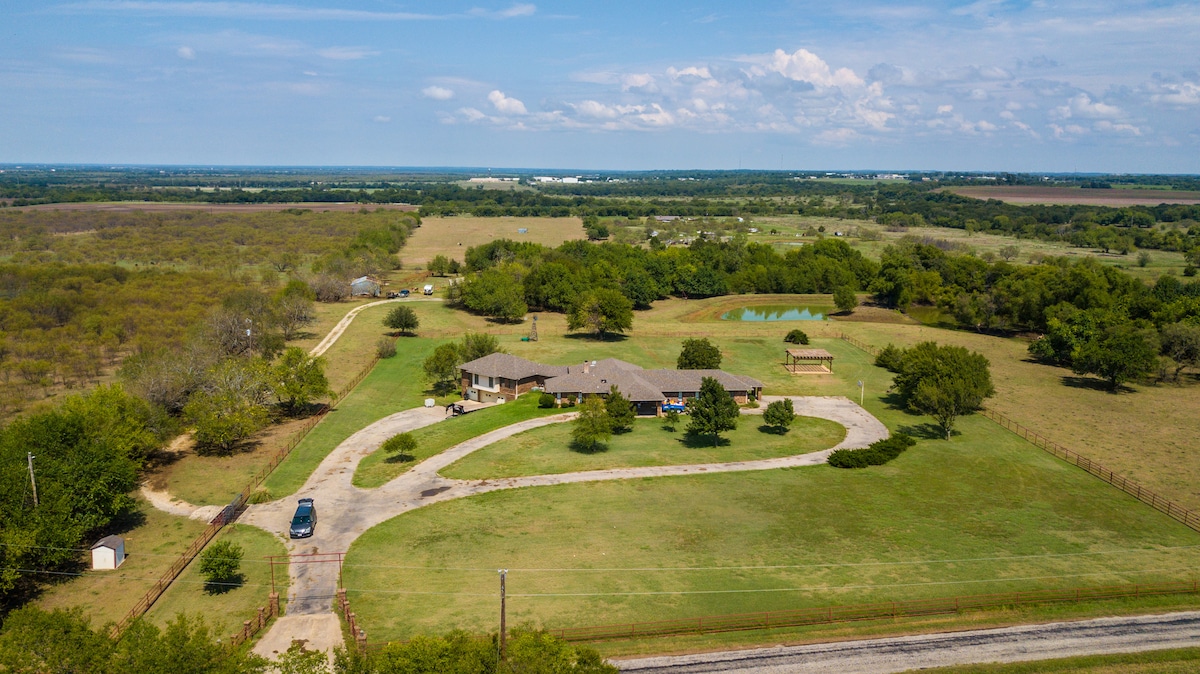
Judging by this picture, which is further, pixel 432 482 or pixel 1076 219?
pixel 1076 219

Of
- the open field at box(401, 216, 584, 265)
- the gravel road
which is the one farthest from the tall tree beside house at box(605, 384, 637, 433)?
the open field at box(401, 216, 584, 265)

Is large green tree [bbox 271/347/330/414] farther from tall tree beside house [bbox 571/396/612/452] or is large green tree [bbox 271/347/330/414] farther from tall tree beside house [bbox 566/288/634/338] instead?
tall tree beside house [bbox 566/288/634/338]

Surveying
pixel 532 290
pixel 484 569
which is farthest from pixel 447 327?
pixel 484 569

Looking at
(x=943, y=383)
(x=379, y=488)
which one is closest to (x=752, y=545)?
(x=379, y=488)

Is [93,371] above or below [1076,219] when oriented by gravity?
below

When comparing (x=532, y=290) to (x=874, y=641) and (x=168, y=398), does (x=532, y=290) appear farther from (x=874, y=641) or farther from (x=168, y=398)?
(x=874, y=641)

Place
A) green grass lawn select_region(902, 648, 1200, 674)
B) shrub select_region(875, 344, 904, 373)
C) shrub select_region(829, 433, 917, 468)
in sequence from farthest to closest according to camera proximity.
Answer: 1. shrub select_region(875, 344, 904, 373)
2. shrub select_region(829, 433, 917, 468)
3. green grass lawn select_region(902, 648, 1200, 674)

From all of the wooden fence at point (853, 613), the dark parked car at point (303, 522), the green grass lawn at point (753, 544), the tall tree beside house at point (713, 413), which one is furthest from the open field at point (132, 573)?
the tall tree beside house at point (713, 413)

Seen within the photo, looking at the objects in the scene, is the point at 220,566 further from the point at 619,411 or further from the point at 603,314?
the point at 603,314
